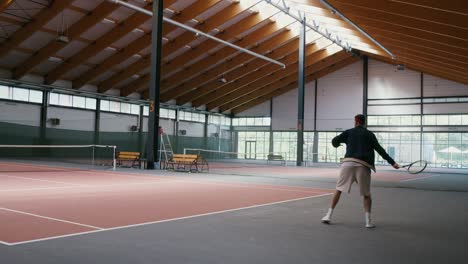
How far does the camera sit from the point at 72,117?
106 ft

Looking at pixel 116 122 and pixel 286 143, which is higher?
pixel 116 122

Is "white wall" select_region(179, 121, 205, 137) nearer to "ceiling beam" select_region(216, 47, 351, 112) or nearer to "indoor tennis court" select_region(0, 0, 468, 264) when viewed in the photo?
"indoor tennis court" select_region(0, 0, 468, 264)

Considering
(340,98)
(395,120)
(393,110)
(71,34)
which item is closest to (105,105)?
(71,34)

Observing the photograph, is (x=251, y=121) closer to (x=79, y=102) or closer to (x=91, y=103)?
(x=91, y=103)

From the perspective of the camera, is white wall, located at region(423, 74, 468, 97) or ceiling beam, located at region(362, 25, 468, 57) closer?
ceiling beam, located at region(362, 25, 468, 57)

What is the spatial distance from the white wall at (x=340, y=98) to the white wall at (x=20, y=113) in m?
24.3

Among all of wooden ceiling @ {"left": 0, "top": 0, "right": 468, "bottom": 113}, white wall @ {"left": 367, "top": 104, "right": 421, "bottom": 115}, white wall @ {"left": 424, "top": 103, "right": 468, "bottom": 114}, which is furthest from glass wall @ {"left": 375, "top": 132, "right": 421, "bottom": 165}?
wooden ceiling @ {"left": 0, "top": 0, "right": 468, "bottom": 113}

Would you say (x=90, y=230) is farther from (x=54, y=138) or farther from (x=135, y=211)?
(x=54, y=138)

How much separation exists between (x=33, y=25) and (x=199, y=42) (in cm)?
1060

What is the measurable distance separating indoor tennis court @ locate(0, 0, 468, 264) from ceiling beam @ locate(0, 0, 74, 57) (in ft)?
0.36

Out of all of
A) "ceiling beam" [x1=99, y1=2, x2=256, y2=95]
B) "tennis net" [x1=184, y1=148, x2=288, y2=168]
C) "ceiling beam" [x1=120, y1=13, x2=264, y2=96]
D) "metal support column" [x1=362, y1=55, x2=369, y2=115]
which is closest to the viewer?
"ceiling beam" [x1=99, y1=2, x2=256, y2=95]

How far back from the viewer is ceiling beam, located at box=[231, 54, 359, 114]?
40.0 meters

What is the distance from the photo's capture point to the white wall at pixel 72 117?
1218 inches

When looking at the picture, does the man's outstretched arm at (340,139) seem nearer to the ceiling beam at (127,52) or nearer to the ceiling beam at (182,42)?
the ceiling beam at (127,52)
